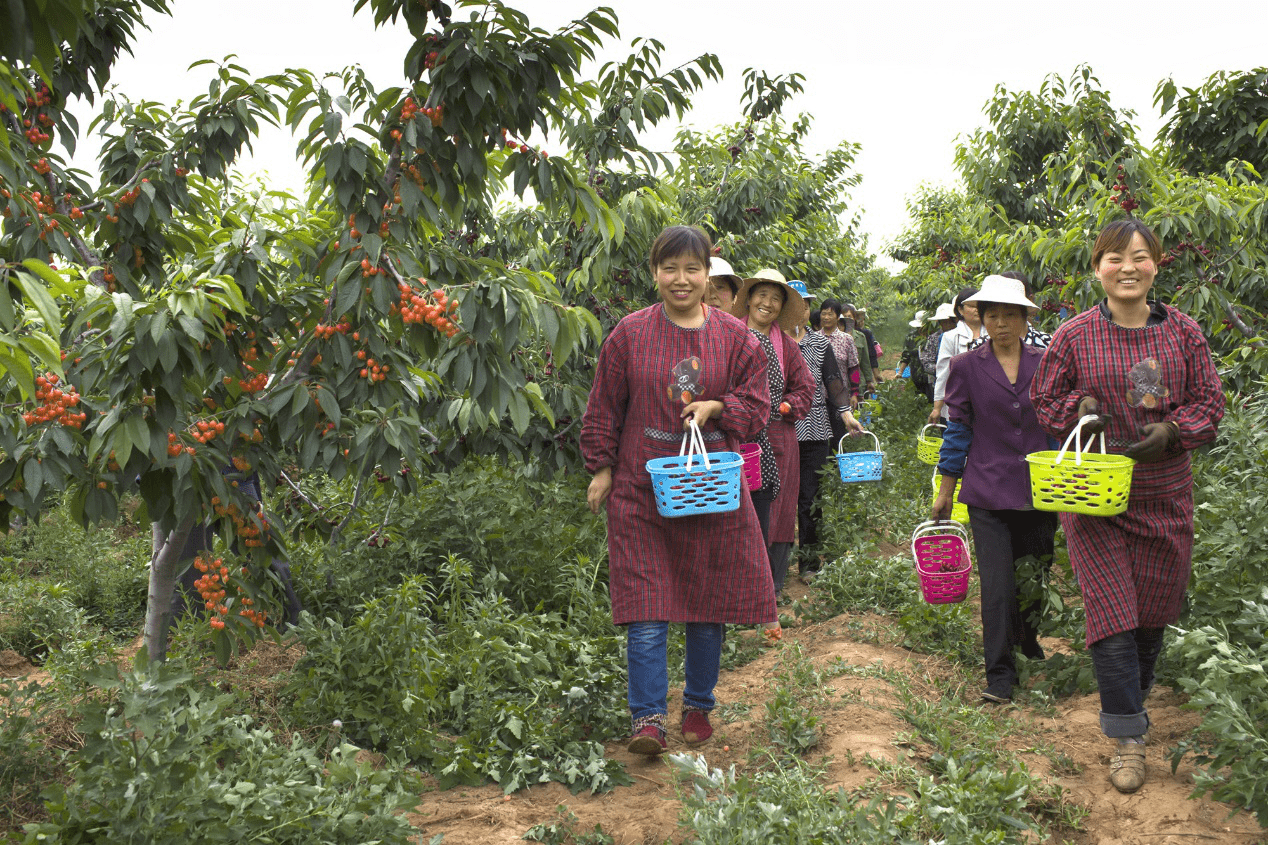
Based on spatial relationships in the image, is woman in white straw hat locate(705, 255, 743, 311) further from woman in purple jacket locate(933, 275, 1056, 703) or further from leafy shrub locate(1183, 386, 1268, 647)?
leafy shrub locate(1183, 386, 1268, 647)

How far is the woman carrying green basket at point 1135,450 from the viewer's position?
3316 millimetres

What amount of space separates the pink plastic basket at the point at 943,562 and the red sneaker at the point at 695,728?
1321mm

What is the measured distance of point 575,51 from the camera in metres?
3.24

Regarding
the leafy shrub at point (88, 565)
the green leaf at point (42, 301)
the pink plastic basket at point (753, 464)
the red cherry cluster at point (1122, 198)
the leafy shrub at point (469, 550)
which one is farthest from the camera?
the red cherry cluster at point (1122, 198)

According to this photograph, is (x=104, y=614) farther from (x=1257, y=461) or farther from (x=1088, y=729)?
(x=1257, y=461)

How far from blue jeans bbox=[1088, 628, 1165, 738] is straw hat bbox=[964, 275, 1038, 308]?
133 cm

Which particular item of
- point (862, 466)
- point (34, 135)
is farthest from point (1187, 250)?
point (34, 135)

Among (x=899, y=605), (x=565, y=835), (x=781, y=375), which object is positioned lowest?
(x=565, y=835)

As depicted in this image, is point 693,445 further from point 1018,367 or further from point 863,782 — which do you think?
point 1018,367

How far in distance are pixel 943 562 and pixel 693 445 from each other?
177 cm

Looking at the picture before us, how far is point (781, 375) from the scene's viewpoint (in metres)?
5.29

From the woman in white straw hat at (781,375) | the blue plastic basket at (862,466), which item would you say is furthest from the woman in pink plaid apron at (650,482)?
the blue plastic basket at (862,466)

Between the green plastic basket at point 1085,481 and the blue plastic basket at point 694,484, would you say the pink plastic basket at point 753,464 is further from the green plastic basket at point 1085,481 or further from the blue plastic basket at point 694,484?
the green plastic basket at point 1085,481

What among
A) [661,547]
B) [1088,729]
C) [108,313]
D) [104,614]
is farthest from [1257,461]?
[104,614]
